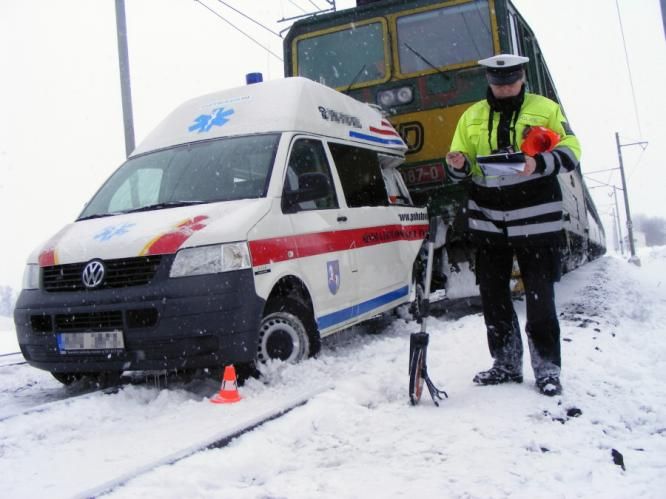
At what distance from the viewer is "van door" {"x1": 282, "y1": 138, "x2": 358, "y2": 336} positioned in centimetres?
482

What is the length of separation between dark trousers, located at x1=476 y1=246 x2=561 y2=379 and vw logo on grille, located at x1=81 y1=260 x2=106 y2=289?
250 cm

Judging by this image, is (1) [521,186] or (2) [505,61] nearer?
(2) [505,61]

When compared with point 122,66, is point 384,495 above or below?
below

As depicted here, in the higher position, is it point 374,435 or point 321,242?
point 321,242

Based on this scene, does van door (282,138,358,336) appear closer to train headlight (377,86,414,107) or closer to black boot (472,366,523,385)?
black boot (472,366,523,385)

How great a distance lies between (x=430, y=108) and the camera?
25.5ft

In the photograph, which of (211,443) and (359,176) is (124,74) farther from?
(211,443)

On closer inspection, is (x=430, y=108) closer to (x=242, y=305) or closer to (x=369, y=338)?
(x=369, y=338)

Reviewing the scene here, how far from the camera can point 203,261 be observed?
4055 mm

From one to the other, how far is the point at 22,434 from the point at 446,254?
534 cm

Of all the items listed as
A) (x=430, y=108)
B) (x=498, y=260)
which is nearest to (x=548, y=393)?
(x=498, y=260)

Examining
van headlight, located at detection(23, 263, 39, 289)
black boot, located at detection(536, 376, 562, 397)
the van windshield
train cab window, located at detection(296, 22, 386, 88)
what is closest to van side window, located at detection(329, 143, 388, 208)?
the van windshield

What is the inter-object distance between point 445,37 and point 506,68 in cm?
421

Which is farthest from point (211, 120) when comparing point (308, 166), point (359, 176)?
point (359, 176)
